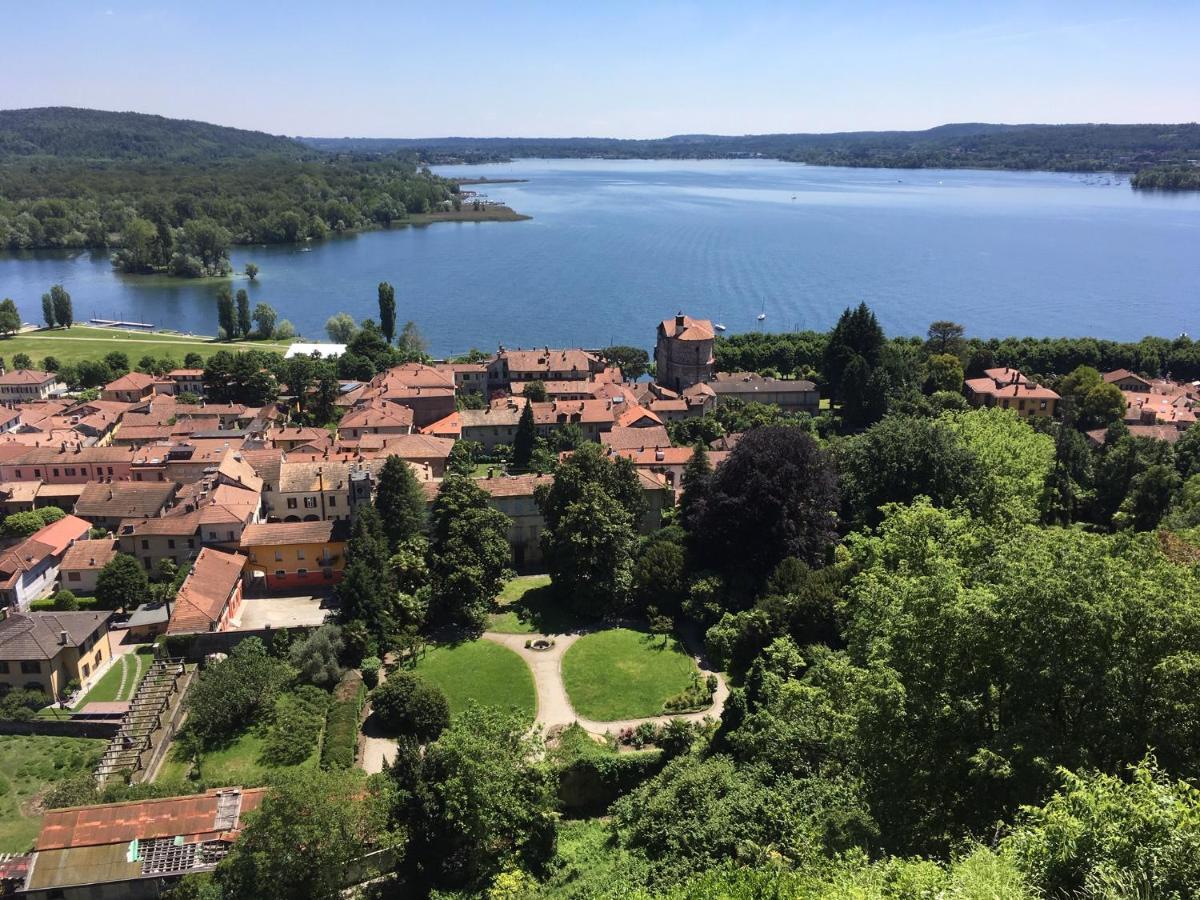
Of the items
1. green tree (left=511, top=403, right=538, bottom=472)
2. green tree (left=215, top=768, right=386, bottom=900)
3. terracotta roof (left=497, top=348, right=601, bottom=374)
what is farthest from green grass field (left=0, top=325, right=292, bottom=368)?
green tree (left=215, top=768, right=386, bottom=900)

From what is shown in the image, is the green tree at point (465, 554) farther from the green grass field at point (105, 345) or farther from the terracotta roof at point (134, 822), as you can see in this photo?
the green grass field at point (105, 345)

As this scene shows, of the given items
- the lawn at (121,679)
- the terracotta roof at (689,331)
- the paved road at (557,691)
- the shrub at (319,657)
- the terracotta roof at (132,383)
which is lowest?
the paved road at (557,691)

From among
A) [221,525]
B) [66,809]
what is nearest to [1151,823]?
[66,809]

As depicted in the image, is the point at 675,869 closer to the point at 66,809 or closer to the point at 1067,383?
the point at 66,809

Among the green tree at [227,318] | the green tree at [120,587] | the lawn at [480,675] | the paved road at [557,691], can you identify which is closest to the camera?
the paved road at [557,691]

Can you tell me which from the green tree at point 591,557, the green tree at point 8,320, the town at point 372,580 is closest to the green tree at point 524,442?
the town at point 372,580

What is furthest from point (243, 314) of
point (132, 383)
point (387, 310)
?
point (132, 383)

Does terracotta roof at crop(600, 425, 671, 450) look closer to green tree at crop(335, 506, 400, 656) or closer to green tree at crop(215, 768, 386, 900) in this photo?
green tree at crop(335, 506, 400, 656)

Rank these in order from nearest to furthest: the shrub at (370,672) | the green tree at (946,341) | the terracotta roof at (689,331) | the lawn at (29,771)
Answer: the lawn at (29,771) → the shrub at (370,672) → the terracotta roof at (689,331) → the green tree at (946,341)
